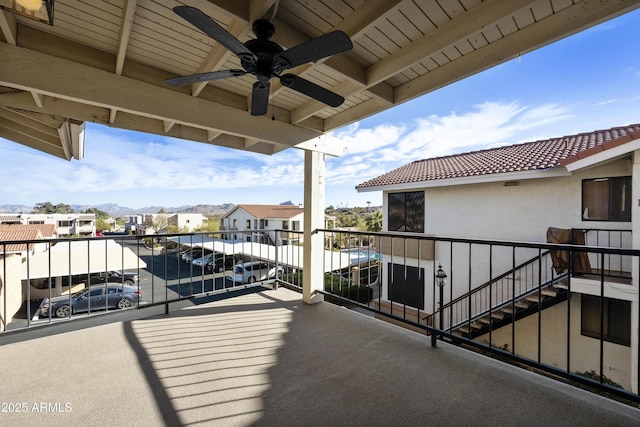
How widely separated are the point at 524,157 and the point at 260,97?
7135 millimetres

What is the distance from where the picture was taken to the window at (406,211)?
7.66m

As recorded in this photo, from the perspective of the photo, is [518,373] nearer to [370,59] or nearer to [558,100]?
[370,59]

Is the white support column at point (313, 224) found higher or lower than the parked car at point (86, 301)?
higher

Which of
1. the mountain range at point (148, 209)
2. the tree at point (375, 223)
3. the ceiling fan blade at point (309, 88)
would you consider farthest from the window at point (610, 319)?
the mountain range at point (148, 209)

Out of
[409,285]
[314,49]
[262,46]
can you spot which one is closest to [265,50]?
[262,46]

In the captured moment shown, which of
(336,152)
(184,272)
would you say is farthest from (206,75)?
(184,272)

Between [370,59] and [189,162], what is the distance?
3614 centimetres

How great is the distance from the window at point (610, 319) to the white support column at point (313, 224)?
4820 millimetres

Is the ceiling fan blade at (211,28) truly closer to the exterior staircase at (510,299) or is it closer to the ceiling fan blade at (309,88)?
the ceiling fan blade at (309,88)

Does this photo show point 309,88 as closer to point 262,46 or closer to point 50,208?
point 262,46

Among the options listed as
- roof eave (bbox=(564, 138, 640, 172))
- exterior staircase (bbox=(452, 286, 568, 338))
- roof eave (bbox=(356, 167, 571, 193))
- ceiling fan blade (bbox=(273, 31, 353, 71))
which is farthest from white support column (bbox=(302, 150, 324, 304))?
roof eave (bbox=(564, 138, 640, 172))

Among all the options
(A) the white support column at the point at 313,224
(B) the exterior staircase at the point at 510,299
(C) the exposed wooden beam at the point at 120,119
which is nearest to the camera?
(C) the exposed wooden beam at the point at 120,119

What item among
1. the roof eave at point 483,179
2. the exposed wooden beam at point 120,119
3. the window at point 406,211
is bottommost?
the window at point 406,211

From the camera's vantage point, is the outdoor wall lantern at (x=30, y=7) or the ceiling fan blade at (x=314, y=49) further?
the ceiling fan blade at (x=314, y=49)
